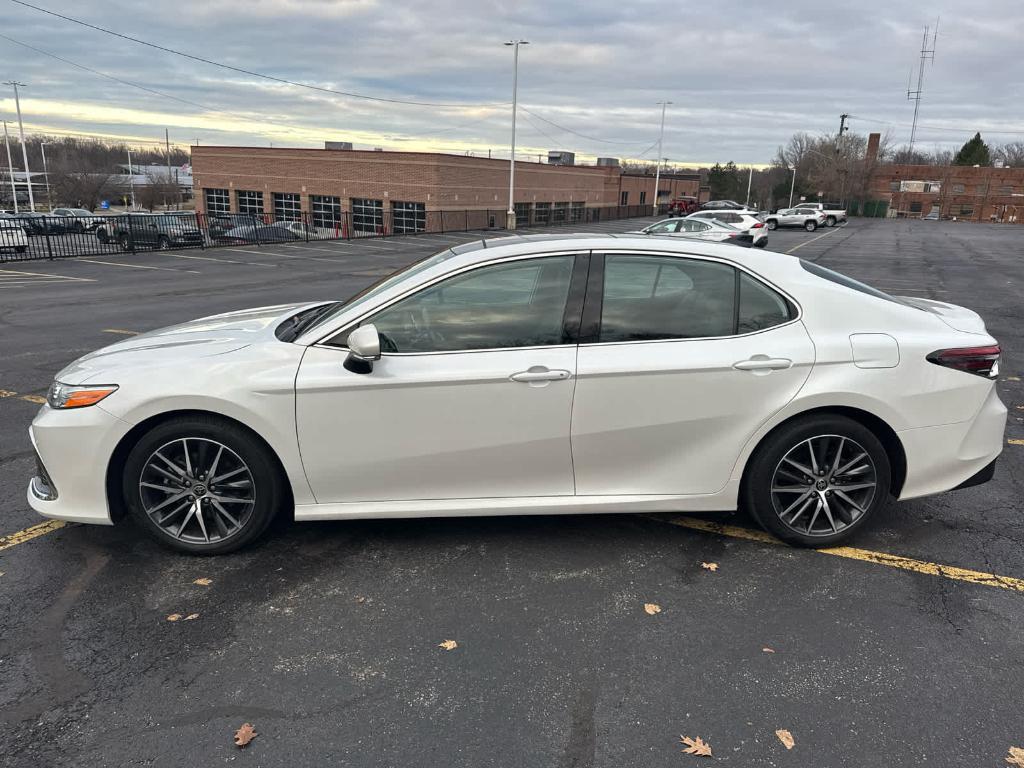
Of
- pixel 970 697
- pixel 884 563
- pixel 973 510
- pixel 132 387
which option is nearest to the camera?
pixel 970 697

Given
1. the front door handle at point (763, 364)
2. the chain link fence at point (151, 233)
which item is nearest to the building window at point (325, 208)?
the chain link fence at point (151, 233)

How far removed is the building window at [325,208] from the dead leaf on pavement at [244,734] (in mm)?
50126

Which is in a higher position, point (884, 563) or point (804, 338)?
point (804, 338)

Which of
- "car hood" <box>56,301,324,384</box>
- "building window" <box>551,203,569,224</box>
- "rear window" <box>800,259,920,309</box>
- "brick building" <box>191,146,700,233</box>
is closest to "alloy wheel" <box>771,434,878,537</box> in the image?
"rear window" <box>800,259,920,309</box>

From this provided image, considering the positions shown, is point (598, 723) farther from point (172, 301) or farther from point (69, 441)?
point (172, 301)

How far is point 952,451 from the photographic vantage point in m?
3.79

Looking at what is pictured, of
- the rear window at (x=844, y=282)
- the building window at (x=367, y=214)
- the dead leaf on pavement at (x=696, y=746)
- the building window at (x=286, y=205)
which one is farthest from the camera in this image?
the building window at (x=286, y=205)

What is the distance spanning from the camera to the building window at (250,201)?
185ft

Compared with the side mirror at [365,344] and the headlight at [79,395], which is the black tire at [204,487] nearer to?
the headlight at [79,395]

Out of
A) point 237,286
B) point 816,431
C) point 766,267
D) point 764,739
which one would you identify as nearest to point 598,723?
point 764,739

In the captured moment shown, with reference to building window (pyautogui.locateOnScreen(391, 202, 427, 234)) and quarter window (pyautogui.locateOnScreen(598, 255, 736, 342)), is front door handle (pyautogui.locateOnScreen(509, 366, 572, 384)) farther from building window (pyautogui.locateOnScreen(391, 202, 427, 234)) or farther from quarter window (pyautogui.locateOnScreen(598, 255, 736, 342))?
building window (pyautogui.locateOnScreen(391, 202, 427, 234))

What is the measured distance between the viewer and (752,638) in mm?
3104

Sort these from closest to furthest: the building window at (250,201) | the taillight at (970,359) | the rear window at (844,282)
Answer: the taillight at (970,359)
the rear window at (844,282)
the building window at (250,201)

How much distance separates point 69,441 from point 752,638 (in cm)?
339
